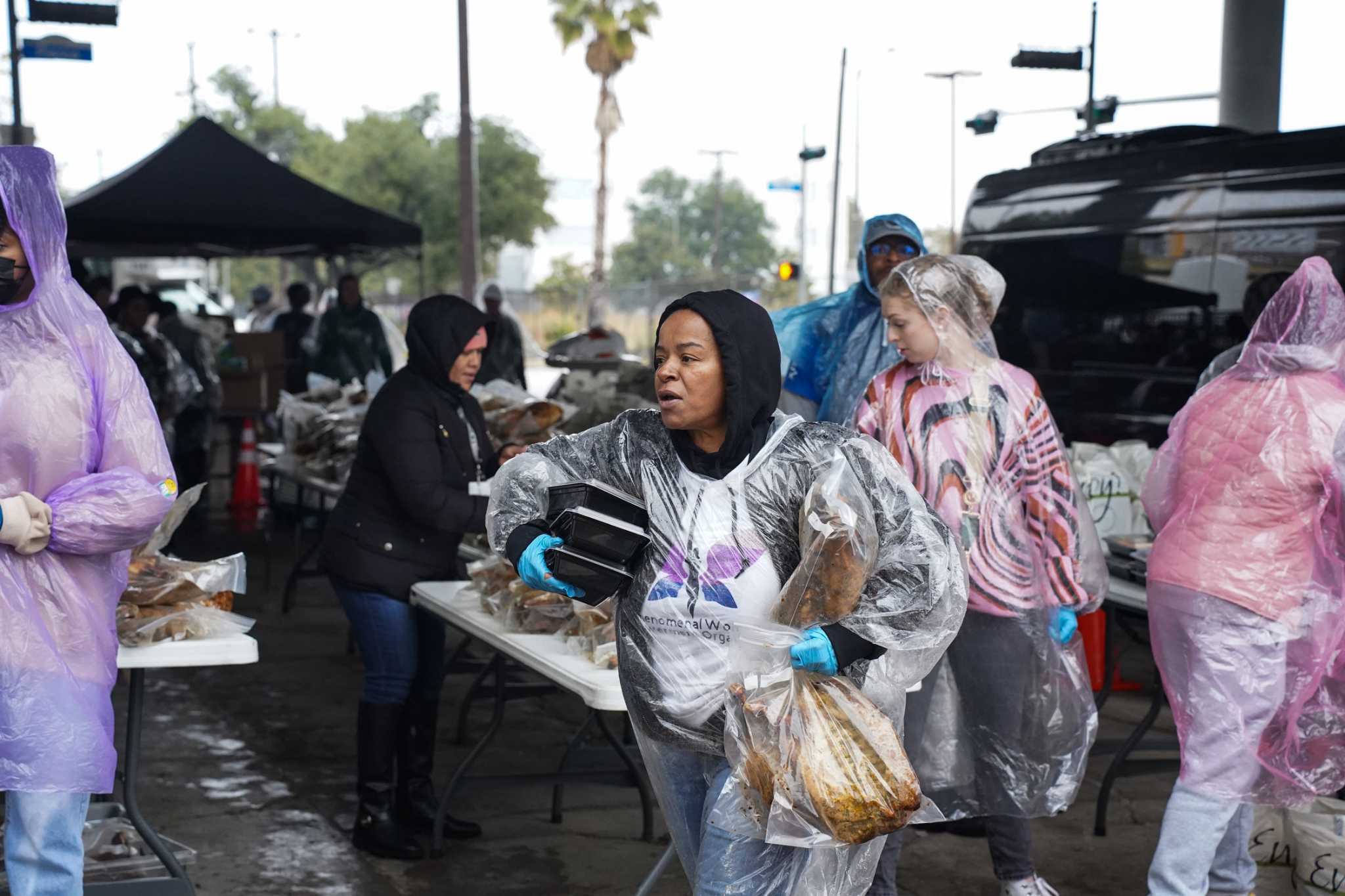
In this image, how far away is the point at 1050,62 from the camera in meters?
10.9

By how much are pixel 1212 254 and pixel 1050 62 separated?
14.7 feet

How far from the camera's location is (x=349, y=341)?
10883 millimetres

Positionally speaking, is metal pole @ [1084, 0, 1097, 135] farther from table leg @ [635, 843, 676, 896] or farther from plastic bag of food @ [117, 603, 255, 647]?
plastic bag of food @ [117, 603, 255, 647]

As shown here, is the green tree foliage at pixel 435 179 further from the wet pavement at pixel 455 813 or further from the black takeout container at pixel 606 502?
the black takeout container at pixel 606 502

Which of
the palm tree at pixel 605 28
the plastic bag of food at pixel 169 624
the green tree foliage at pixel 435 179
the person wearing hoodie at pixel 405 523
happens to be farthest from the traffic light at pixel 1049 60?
the green tree foliage at pixel 435 179

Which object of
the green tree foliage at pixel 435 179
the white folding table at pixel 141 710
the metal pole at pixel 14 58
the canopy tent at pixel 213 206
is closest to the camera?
the white folding table at pixel 141 710

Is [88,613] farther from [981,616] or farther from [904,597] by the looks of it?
[981,616]

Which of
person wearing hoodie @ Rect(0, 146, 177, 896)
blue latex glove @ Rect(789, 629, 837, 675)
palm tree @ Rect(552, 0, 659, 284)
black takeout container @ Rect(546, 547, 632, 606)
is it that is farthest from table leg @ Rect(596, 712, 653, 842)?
palm tree @ Rect(552, 0, 659, 284)

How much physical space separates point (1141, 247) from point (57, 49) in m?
8.02

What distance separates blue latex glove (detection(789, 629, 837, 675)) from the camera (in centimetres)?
243

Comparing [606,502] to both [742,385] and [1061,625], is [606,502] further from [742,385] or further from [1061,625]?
[1061,625]

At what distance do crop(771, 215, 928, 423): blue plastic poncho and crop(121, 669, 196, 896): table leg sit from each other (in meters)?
2.06

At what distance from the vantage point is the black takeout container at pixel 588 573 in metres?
2.56

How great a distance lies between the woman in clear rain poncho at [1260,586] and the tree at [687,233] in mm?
59596
